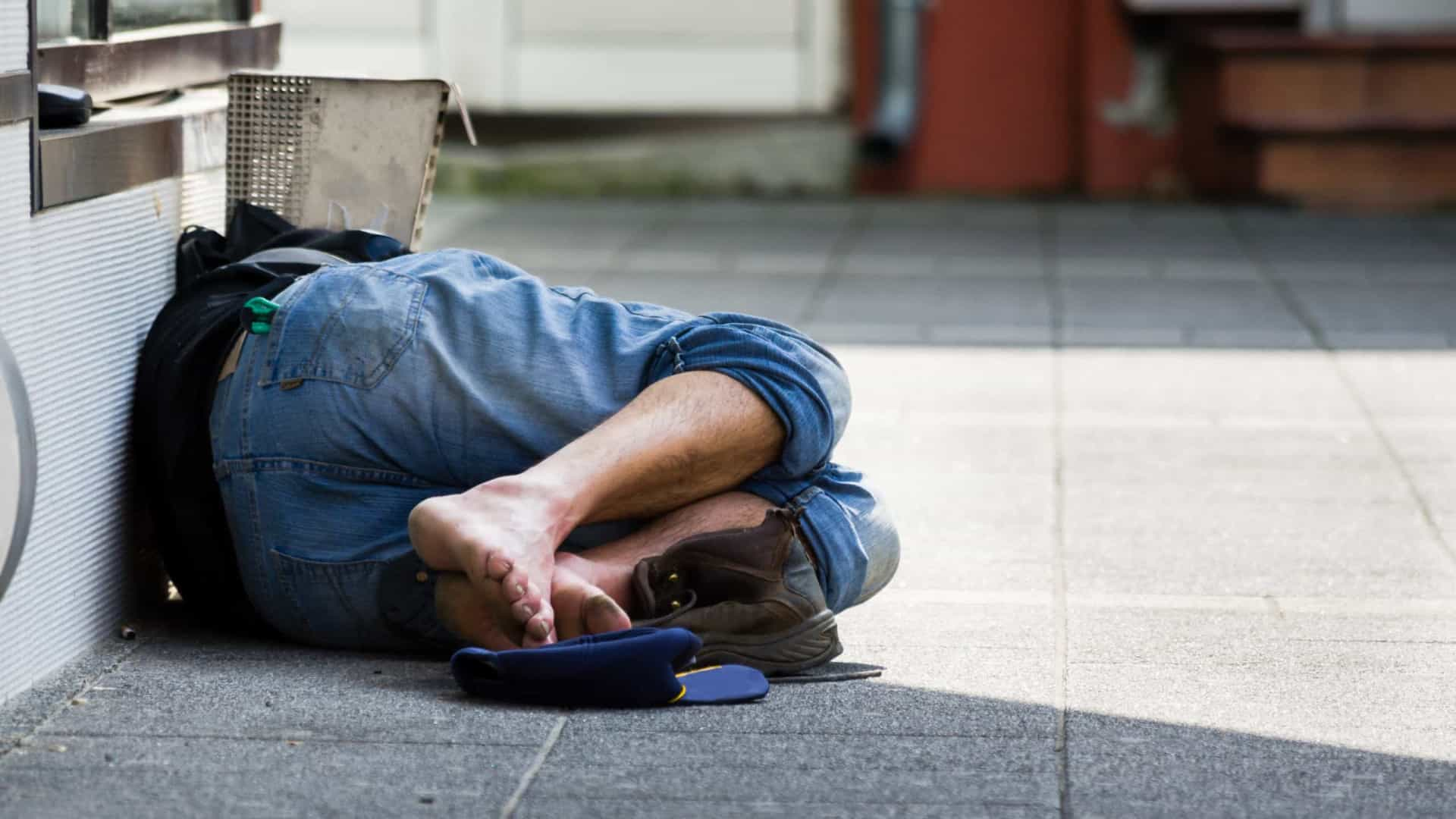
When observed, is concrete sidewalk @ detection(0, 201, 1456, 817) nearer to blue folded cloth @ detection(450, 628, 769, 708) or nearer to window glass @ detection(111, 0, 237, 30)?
blue folded cloth @ detection(450, 628, 769, 708)

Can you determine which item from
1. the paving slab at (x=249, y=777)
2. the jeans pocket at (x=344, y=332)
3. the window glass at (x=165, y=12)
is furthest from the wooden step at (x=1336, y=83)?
the paving slab at (x=249, y=777)

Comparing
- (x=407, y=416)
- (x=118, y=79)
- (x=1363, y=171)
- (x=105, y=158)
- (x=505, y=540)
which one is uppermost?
(x=118, y=79)

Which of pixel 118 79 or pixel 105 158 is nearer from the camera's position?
pixel 105 158

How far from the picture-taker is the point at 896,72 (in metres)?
10.7

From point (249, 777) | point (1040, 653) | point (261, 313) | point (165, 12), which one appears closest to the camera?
point (249, 777)

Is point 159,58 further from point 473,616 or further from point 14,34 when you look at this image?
point 473,616

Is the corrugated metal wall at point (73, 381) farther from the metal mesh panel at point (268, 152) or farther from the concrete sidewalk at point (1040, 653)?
the metal mesh panel at point (268, 152)

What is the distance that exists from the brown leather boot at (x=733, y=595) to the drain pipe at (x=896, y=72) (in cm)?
780

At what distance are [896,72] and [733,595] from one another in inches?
311

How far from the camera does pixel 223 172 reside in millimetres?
4055

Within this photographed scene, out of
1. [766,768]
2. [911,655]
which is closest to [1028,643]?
[911,655]

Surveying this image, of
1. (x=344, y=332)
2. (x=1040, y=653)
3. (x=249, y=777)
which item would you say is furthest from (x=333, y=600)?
(x=1040, y=653)

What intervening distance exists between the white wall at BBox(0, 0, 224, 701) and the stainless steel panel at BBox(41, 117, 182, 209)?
0.09 feet

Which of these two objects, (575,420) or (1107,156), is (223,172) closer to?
(575,420)
